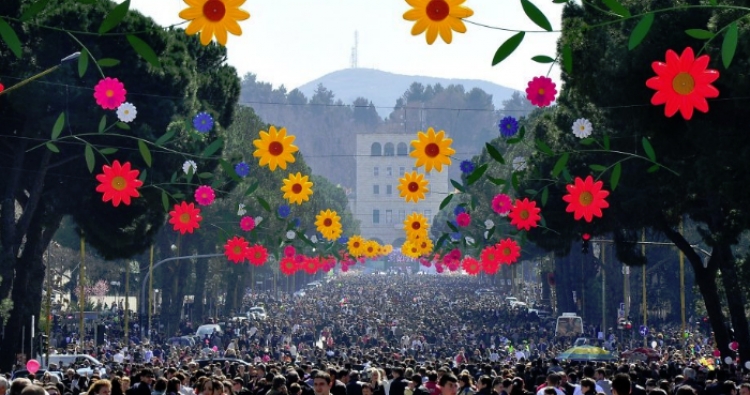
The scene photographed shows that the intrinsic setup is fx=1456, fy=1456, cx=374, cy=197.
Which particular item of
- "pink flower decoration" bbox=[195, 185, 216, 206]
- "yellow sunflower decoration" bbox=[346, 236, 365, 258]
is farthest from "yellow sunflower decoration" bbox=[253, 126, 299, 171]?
"yellow sunflower decoration" bbox=[346, 236, 365, 258]

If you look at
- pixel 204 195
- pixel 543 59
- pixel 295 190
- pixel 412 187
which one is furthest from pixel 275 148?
pixel 543 59

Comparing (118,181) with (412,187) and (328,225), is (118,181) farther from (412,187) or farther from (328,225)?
(328,225)

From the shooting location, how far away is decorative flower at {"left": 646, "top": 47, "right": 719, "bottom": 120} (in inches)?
550

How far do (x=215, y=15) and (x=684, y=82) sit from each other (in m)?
4.54

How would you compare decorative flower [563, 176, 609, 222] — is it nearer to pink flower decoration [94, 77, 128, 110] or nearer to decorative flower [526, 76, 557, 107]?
decorative flower [526, 76, 557, 107]

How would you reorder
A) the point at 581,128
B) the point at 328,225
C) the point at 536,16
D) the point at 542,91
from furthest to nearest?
the point at 328,225, the point at 581,128, the point at 542,91, the point at 536,16

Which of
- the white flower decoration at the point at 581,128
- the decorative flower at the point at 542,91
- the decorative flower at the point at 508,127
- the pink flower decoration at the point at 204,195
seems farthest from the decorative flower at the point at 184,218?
the decorative flower at the point at 542,91

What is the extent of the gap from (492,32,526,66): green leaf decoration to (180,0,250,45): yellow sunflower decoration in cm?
233

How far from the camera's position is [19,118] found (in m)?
38.9

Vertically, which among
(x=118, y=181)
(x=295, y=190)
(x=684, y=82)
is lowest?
(x=118, y=181)

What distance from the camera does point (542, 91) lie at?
73.0ft

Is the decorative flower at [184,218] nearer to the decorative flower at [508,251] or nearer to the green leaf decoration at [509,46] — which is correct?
the decorative flower at [508,251]

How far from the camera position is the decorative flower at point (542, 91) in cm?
2225

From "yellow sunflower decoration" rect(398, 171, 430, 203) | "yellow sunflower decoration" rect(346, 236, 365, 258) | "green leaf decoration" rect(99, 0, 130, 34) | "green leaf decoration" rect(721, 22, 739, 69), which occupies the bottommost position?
"yellow sunflower decoration" rect(346, 236, 365, 258)
